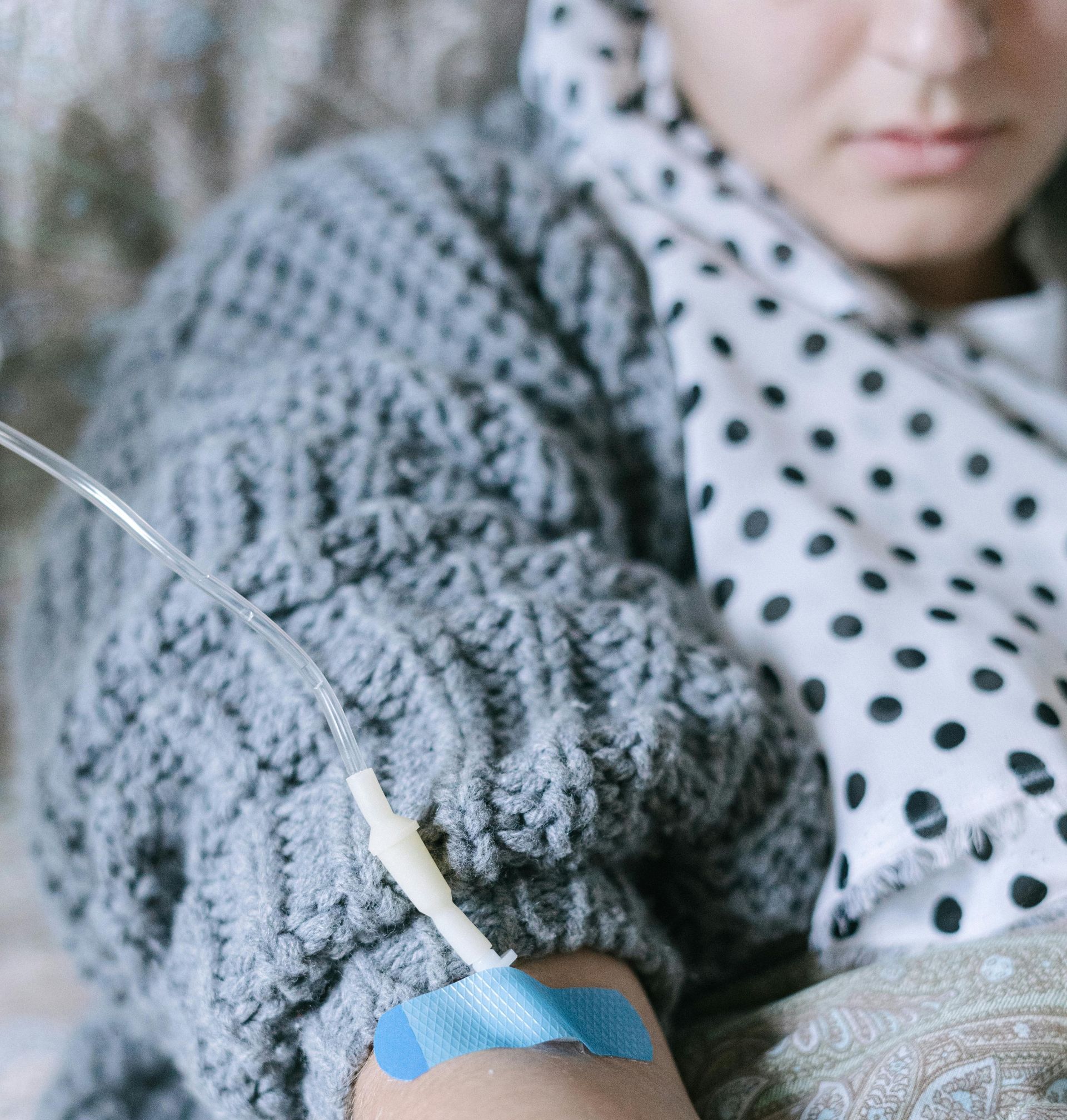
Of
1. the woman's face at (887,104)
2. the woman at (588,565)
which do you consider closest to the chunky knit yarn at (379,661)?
the woman at (588,565)

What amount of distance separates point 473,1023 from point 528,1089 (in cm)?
3

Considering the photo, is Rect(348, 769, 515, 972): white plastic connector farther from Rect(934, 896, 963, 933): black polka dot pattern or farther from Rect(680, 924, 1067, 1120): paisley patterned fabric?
Rect(934, 896, 963, 933): black polka dot pattern

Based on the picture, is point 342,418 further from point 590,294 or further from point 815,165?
point 815,165

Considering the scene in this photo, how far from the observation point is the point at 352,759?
1.45ft

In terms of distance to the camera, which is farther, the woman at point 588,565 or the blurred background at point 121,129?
the blurred background at point 121,129

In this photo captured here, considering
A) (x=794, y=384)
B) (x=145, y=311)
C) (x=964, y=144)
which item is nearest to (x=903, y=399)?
(x=794, y=384)

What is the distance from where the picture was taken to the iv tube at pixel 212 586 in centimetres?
45

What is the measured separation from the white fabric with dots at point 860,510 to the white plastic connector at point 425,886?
0.73 ft

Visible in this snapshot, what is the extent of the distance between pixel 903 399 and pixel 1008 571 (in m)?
0.13

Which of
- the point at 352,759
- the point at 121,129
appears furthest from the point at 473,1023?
the point at 121,129

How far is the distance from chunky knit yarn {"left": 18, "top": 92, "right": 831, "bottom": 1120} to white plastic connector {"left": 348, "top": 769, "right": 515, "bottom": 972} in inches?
0.5

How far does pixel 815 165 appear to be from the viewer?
0.76 metres

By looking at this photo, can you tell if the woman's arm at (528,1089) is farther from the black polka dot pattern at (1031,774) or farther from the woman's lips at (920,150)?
the woman's lips at (920,150)

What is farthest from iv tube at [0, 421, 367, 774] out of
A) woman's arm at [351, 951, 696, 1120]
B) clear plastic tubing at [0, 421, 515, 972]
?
woman's arm at [351, 951, 696, 1120]
